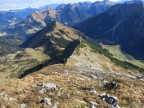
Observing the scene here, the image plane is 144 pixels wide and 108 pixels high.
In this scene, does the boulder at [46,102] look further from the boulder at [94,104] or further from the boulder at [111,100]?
the boulder at [111,100]

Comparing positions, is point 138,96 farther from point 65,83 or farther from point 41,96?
point 41,96

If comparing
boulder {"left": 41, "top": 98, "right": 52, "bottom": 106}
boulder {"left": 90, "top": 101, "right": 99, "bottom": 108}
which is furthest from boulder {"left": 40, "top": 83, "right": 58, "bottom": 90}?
boulder {"left": 90, "top": 101, "right": 99, "bottom": 108}

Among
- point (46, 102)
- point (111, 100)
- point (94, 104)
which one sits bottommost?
point (111, 100)

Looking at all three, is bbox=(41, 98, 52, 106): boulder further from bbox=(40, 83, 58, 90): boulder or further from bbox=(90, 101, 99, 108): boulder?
bbox=(90, 101, 99, 108): boulder

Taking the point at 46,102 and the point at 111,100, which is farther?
the point at 111,100

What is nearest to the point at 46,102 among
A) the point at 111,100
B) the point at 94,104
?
the point at 94,104

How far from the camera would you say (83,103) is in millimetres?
55344

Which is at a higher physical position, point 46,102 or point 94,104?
point 46,102

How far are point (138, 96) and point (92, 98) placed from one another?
35.9 ft

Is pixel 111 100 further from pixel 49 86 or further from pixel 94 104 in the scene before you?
pixel 49 86

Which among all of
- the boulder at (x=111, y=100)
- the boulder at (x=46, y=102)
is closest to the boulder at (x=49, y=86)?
the boulder at (x=46, y=102)

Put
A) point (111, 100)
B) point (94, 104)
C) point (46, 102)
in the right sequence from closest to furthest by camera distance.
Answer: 1. point (46, 102)
2. point (94, 104)
3. point (111, 100)

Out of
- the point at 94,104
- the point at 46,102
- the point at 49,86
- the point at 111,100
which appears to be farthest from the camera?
the point at 49,86

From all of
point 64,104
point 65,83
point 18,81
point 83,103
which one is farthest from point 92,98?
point 18,81
